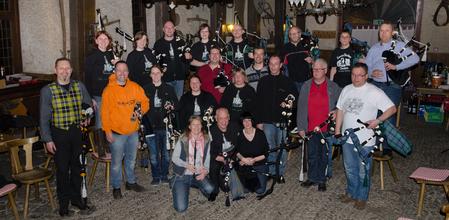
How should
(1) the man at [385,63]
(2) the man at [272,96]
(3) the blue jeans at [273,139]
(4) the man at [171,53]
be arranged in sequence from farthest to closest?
(4) the man at [171,53] → (1) the man at [385,63] → (3) the blue jeans at [273,139] → (2) the man at [272,96]

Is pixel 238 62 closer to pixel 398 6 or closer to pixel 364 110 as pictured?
pixel 364 110

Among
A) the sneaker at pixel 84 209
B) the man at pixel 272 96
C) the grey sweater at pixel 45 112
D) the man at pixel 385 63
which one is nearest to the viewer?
the grey sweater at pixel 45 112

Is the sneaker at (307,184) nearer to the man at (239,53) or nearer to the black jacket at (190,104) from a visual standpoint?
the black jacket at (190,104)

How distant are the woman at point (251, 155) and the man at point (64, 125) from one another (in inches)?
83.7

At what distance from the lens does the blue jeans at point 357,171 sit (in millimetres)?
5848

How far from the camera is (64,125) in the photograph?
18.4 ft

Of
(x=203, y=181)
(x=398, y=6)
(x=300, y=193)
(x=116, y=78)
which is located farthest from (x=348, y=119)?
(x=398, y=6)

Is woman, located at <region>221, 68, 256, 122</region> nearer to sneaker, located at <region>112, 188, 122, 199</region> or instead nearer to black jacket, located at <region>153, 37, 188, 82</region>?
black jacket, located at <region>153, 37, 188, 82</region>

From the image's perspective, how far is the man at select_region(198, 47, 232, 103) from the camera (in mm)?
7293

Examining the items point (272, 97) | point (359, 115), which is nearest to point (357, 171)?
point (359, 115)

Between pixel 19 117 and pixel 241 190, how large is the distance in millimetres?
4213

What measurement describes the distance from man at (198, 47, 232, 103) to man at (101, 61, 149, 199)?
1.32m

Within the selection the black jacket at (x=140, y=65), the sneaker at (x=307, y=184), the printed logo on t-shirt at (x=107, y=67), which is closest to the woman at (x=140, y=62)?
the black jacket at (x=140, y=65)

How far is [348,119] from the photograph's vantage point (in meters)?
5.81
